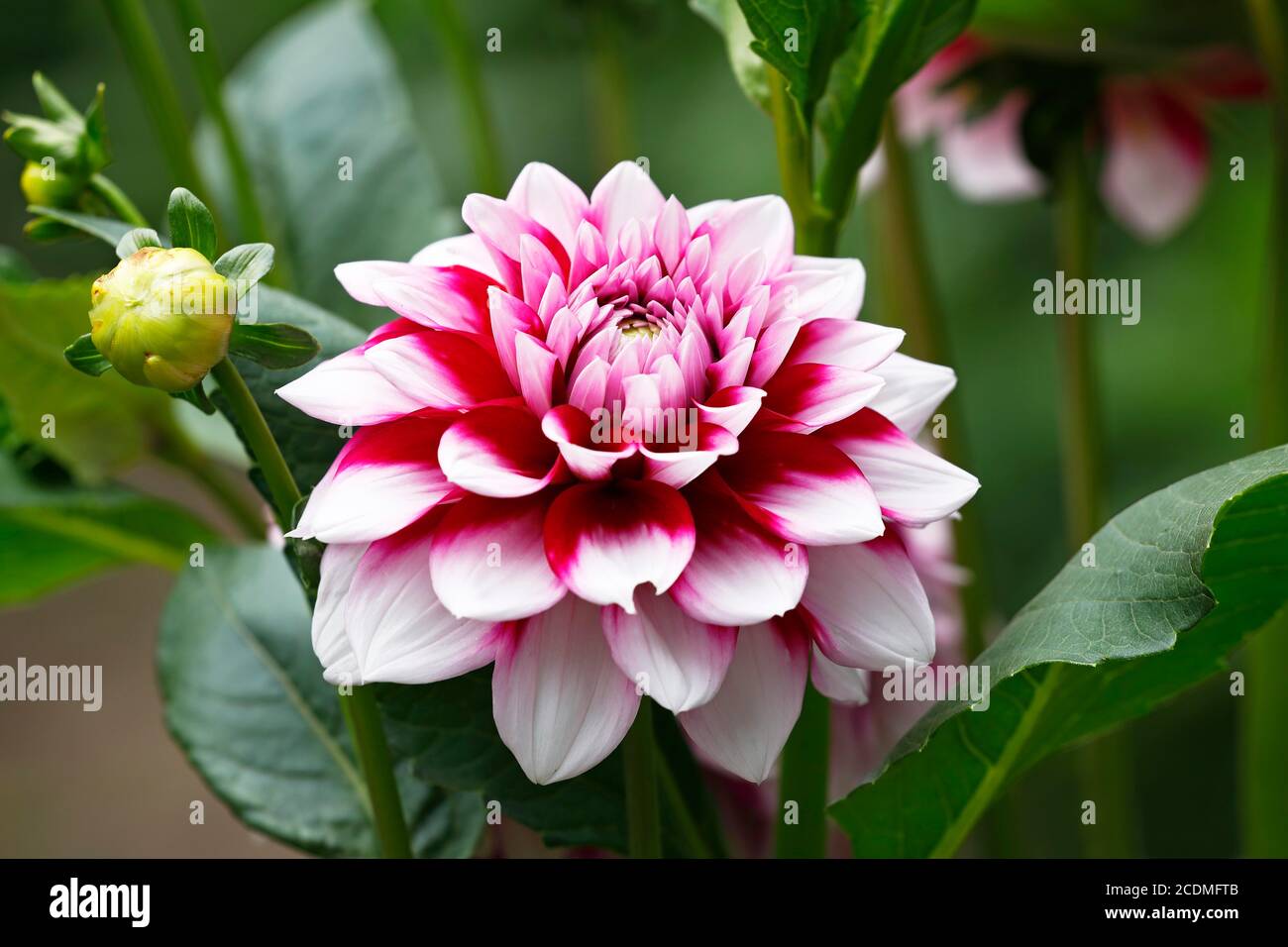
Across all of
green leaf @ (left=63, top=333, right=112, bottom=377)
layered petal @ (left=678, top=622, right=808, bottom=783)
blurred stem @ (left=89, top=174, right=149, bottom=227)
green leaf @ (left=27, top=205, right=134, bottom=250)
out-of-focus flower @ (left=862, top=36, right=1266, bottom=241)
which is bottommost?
layered petal @ (left=678, top=622, right=808, bottom=783)

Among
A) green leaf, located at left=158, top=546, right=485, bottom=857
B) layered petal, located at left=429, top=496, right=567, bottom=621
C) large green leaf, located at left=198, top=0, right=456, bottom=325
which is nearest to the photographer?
layered petal, located at left=429, top=496, right=567, bottom=621

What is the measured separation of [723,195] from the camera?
0.76 m

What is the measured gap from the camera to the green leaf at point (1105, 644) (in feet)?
0.65

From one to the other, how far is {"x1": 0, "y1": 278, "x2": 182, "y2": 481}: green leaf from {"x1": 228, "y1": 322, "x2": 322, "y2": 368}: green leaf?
110 millimetres

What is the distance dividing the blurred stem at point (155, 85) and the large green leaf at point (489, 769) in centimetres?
15

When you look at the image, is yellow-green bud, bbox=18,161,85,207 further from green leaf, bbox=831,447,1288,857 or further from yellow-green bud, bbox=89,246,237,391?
green leaf, bbox=831,447,1288,857

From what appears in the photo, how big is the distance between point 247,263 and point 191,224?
11 millimetres

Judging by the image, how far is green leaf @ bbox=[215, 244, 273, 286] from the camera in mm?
194

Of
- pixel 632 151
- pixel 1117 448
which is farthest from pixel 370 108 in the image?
pixel 1117 448

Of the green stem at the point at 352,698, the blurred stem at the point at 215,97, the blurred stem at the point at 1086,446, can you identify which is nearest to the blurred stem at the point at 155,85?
the blurred stem at the point at 215,97

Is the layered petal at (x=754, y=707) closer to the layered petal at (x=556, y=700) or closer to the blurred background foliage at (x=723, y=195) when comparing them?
the layered petal at (x=556, y=700)

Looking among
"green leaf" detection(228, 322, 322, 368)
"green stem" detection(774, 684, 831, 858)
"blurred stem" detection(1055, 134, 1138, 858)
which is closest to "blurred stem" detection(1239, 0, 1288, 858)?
"blurred stem" detection(1055, 134, 1138, 858)

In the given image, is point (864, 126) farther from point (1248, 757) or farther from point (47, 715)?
point (47, 715)
